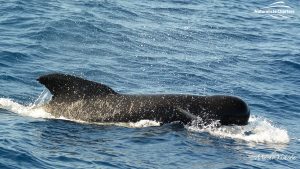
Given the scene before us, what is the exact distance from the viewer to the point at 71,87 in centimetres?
1928

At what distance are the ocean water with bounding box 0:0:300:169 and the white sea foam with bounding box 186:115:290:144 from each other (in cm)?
4

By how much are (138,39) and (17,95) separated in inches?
483

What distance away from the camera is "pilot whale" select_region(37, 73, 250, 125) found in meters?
19.1

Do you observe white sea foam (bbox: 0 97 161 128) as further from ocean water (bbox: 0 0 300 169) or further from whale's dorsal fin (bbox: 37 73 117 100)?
whale's dorsal fin (bbox: 37 73 117 100)

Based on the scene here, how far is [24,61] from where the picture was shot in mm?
27297

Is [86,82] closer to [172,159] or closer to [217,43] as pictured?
[172,159]

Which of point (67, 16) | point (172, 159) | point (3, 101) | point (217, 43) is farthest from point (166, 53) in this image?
point (172, 159)

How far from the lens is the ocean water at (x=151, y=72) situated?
54.2 ft

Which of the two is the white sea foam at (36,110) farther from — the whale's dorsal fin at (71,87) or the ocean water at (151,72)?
the whale's dorsal fin at (71,87)

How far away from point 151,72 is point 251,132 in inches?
338

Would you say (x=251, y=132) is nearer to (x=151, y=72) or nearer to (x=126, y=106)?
(x=126, y=106)

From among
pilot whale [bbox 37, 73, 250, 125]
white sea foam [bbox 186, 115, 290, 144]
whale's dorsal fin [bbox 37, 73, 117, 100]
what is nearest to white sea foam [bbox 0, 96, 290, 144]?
white sea foam [bbox 186, 115, 290, 144]

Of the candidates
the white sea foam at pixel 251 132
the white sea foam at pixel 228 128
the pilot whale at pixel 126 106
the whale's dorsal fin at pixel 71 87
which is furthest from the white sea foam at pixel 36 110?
the white sea foam at pixel 251 132

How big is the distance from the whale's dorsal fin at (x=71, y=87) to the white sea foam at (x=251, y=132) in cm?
291
